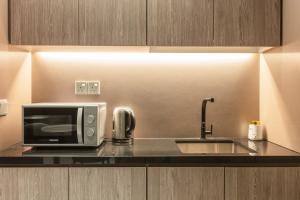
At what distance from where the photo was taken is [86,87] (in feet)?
8.33

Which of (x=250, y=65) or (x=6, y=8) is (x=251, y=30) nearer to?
(x=250, y=65)

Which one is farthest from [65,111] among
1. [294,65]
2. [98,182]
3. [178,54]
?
[294,65]

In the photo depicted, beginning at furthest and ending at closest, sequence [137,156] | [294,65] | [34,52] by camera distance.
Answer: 1. [34,52]
2. [294,65]
3. [137,156]

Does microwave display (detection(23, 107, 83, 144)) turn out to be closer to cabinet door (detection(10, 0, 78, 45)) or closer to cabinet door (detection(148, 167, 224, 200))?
cabinet door (detection(10, 0, 78, 45))

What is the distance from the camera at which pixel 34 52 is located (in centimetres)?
255

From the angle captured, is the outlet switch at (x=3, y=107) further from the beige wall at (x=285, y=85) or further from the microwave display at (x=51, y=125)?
the beige wall at (x=285, y=85)

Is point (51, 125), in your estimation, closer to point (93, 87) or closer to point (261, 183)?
point (93, 87)

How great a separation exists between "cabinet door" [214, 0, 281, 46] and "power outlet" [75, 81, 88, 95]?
3.24 ft

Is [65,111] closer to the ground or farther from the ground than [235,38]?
closer to the ground

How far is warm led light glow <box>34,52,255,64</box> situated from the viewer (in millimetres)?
2547

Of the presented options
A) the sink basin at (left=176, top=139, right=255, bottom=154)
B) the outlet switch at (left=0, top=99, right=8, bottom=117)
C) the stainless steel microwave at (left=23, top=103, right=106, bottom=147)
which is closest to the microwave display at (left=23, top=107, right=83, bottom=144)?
the stainless steel microwave at (left=23, top=103, right=106, bottom=147)

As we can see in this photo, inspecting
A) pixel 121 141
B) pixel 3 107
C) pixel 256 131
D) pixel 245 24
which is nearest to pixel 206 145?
pixel 256 131

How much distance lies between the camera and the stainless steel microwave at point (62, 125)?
2076mm

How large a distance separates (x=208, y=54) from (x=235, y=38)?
0.41 meters
